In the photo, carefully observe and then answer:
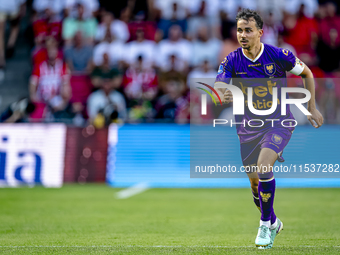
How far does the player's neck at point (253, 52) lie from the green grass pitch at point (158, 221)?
2.18 metres

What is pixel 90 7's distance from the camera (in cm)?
1709

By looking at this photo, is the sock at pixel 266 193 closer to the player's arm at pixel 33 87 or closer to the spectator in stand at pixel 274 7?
the player's arm at pixel 33 87

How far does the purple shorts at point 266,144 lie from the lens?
19.3ft

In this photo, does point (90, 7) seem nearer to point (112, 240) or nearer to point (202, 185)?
point (202, 185)

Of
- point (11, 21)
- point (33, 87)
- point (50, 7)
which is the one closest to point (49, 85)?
point (33, 87)

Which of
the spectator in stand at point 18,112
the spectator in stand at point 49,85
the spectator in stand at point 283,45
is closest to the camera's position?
the spectator in stand at point 18,112

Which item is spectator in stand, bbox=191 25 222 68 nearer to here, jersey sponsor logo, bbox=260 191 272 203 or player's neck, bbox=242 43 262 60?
player's neck, bbox=242 43 262 60

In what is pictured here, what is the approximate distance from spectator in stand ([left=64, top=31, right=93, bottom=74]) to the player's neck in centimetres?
989

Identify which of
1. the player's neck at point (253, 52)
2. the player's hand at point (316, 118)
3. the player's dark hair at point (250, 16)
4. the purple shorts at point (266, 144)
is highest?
the player's dark hair at point (250, 16)

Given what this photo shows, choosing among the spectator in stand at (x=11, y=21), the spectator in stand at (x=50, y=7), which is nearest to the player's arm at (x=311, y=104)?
the spectator in stand at (x=50, y=7)

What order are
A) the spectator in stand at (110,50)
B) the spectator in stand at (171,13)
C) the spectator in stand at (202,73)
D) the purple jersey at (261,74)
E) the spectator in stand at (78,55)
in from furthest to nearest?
the spectator in stand at (171,13), the spectator in stand at (78,55), the spectator in stand at (110,50), the spectator in stand at (202,73), the purple jersey at (261,74)

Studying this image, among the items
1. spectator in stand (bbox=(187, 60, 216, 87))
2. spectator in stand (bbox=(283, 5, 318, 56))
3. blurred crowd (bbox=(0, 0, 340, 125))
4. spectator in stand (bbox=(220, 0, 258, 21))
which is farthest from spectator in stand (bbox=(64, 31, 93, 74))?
spectator in stand (bbox=(283, 5, 318, 56))

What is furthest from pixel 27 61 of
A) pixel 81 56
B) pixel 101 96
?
pixel 101 96

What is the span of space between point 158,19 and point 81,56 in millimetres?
2694
